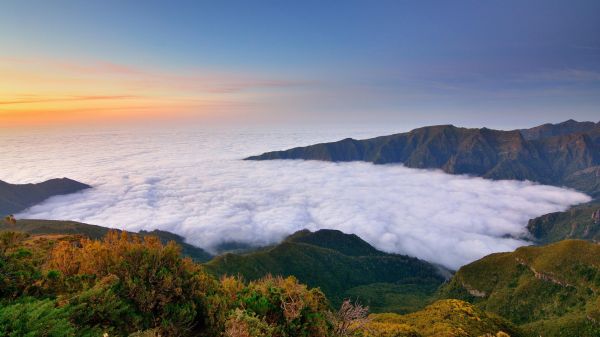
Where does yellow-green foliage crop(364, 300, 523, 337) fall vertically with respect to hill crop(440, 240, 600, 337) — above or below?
above

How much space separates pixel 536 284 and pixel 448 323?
10084cm

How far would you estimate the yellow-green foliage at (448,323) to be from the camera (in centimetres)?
6954

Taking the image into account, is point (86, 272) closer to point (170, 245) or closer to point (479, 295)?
point (170, 245)

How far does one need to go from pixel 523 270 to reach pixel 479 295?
2425 centimetres

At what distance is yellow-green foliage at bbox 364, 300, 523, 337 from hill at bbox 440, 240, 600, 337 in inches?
871

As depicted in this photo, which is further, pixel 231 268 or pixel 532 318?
pixel 231 268

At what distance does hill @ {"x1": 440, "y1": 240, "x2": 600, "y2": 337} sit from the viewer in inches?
5300

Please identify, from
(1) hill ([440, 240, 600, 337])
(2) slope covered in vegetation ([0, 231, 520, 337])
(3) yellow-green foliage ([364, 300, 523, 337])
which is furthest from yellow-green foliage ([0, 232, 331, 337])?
(1) hill ([440, 240, 600, 337])

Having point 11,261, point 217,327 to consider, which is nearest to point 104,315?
point 11,261

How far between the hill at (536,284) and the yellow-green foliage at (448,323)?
22117 millimetres

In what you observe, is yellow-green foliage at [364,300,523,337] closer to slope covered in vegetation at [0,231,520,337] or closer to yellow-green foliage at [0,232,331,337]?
slope covered in vegetation at [0,231,520,337]

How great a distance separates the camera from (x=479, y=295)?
577ft

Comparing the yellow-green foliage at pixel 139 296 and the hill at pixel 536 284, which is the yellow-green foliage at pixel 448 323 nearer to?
the hill at pixel 536 284

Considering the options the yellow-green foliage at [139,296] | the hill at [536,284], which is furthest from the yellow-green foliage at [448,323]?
the yellow-green foliage at [139,296]
